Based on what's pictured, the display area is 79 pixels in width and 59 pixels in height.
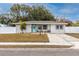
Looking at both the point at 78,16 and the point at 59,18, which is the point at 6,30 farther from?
the point at 78,16

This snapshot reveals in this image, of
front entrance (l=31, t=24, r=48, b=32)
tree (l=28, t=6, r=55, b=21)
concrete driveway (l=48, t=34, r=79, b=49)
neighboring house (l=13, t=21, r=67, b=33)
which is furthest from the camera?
tree (l=28, t=6, r=55, b=21)

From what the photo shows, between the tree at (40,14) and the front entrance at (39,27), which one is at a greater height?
the tree at (40,14)

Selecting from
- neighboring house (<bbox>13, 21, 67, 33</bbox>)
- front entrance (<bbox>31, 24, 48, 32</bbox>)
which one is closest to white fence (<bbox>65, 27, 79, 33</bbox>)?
neighboring house (<bbox>13, 21, 67, 33</bbox>)

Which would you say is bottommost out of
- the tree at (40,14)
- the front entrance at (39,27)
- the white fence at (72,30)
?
the white fence at (72,30)

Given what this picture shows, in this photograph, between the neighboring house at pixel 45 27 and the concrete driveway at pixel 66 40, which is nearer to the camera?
the concrete driveway at pixel 66 40

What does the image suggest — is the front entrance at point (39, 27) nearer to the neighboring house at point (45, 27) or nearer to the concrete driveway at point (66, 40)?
the neighboring house at point (45, 27)

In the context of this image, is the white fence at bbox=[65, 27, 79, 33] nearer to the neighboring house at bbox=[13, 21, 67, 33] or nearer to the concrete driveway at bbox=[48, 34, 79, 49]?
the neighboring house at bbox=[13, 21, 67, 33]

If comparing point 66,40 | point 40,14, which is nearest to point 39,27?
point 66,40

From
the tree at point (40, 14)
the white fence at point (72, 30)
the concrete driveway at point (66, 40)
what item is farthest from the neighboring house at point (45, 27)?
the tree at point (40, 14)

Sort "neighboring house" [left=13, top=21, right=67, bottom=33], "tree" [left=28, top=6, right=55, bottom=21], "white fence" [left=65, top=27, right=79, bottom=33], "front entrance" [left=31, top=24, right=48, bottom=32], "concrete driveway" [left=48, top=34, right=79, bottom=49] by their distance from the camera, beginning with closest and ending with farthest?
"concrete driveway" [left=48, top=34, right=79, bottom=49] < "neighboring house" [left=13, top=21, right=67, bottom=33] < "front entrance" [left=31, top=24, right=48, bottom=32] < "white fence" [left=65, top=27, right=79, bottom=33] < "tree" [left=28, top=6, right=55, bottom=21]

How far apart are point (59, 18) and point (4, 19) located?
19.2m

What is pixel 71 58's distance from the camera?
8234 millimetres

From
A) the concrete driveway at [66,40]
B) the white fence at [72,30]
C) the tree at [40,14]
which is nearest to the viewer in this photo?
the concrete driveway at [66,40]

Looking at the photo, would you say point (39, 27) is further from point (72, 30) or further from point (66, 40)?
point (66, 40)
